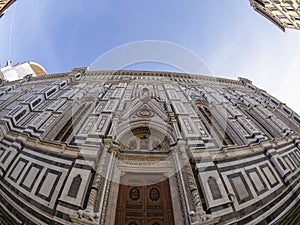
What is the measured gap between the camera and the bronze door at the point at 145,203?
573 cm

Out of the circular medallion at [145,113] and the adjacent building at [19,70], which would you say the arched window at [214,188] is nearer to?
the circular medallion at [145,113]

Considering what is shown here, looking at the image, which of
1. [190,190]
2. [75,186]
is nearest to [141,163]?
[190,190]

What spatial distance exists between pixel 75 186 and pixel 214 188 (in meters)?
4.48

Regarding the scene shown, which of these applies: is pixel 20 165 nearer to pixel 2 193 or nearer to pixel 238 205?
pixel 2 193

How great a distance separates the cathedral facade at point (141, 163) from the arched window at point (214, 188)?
35mm

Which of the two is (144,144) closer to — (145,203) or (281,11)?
Result: (145,203)

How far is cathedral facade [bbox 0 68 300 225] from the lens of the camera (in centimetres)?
559

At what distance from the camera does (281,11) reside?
14.9 metres

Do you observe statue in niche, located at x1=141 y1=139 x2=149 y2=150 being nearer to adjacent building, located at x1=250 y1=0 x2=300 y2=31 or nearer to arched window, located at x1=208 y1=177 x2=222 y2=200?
arched window, located at x1=208 y1=177 x2=222 y2=200

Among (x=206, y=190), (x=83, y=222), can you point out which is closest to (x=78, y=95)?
(x=83, y=222)

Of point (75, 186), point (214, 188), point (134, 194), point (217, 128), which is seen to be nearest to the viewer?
point (75, 186)

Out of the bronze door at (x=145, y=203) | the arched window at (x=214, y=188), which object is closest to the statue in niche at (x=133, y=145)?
the bronze door at (x=145, y=203)

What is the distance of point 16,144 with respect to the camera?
746 centimetres

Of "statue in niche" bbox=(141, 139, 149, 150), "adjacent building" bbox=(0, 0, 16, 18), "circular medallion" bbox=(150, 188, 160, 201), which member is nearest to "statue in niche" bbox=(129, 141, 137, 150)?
"statue in niche" bbox=(141, 139, 149, 150)
